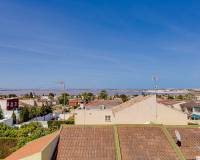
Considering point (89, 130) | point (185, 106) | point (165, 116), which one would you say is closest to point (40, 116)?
point (185, 106)

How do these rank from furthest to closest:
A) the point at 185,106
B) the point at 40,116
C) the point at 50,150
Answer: the point at 40,116 < the point at 185,106 < the point at 50,150

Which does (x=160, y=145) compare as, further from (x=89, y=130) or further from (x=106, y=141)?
(x=89, y=130)

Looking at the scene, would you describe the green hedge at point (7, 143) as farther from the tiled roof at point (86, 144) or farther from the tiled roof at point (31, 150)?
the tiled roof at point (86, 144)

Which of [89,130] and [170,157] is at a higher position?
[89,130]

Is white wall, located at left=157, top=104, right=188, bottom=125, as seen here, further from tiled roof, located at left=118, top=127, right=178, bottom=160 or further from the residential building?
tiled roof, located at left=118, top=127, right=178, bottom=160

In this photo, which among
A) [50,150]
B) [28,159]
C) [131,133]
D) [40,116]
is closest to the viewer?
[28,159]

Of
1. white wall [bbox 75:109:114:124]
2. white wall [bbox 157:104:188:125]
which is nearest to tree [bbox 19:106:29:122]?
white wall [bbox 75:109:114:124]

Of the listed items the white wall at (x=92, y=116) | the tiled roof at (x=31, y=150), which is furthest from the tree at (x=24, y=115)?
the tiled roof at (x=31, y=150)
